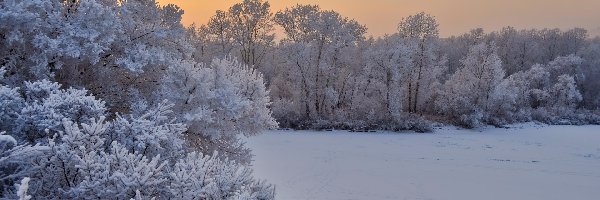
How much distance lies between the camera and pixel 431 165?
1992cm

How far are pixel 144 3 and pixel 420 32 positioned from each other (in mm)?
30583

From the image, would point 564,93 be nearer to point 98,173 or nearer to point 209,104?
point 209,104

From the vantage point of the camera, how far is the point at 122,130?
5.98 metres

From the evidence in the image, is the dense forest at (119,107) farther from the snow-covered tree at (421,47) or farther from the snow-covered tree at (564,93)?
the snow-covered tree at (564,93)

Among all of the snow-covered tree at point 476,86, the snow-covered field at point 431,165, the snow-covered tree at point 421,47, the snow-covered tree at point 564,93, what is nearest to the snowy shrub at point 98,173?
the snow-covered field at point 431,165

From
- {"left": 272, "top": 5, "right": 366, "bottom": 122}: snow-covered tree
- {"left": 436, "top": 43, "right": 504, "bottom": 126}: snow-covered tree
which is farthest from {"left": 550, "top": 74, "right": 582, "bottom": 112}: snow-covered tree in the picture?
{"left": 272, "top": 5, "right": 366, "bottom": 122}: snow-covered tree

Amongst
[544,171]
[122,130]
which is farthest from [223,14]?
[122,130]

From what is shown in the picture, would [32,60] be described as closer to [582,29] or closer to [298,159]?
[298,159]

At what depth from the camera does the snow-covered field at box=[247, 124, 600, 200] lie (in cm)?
1524

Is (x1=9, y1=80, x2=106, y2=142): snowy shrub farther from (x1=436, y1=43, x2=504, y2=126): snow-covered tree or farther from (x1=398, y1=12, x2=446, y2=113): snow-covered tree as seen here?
(x1=398, y1=12, x2=446, y2=113): snow-covered tree

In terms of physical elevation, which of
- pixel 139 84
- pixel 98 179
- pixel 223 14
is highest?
pixel 223 14

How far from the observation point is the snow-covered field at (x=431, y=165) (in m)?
15.2

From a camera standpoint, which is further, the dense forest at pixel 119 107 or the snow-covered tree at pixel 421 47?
the snow-covered tree at pixel 421 47

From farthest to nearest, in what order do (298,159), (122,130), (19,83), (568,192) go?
(298,159)
(568,192)
(19,83)
(122,130)
